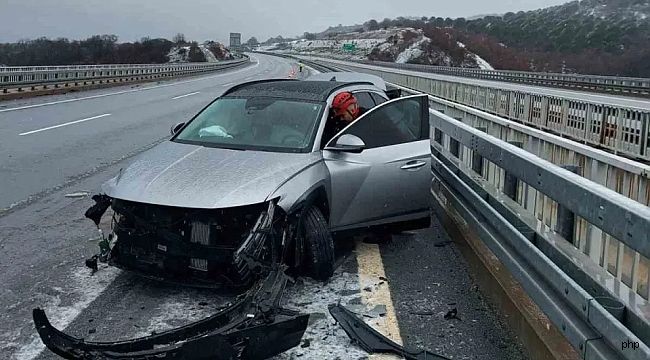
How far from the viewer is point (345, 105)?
6.37 m

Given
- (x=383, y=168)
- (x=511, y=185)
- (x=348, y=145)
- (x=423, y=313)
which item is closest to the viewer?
(x=423, y=313)

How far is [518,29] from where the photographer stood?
14412 centimetres

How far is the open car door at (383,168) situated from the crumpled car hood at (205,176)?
0.31m

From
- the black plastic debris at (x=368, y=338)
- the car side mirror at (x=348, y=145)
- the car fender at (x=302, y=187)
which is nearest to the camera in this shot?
the black plastic debris at (x=368, y=338)

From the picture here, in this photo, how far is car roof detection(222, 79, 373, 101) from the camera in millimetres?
6470

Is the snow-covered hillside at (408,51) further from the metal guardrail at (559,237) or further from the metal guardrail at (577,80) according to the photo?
the metal guardrail at (559,237)

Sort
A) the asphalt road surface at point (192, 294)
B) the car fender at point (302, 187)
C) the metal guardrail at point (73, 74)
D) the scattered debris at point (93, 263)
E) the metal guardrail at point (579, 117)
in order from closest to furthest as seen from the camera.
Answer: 1. the asphalt road surface at point (192, 294)
2. the car fender at point (302, 187)
3. the scattered debris at point (93, 263)
4. the metal guardrail at point (579, 117)
5. the metal guardrail at point (73, 74)

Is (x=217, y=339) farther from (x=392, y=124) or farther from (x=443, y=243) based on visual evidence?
(x=443, y=243)

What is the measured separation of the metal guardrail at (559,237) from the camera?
2773 millimetres

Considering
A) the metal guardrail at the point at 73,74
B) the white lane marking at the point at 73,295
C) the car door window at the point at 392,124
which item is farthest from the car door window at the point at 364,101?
the metal guardrail at the point at 73,74

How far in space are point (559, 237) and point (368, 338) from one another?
1239mm

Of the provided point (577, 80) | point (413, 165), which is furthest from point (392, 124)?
point (577, 80)

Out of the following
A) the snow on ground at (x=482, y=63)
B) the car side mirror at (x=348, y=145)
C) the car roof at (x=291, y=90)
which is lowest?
the car side mirror at (x=348, y=145)

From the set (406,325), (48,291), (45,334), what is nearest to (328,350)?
(406,325)
